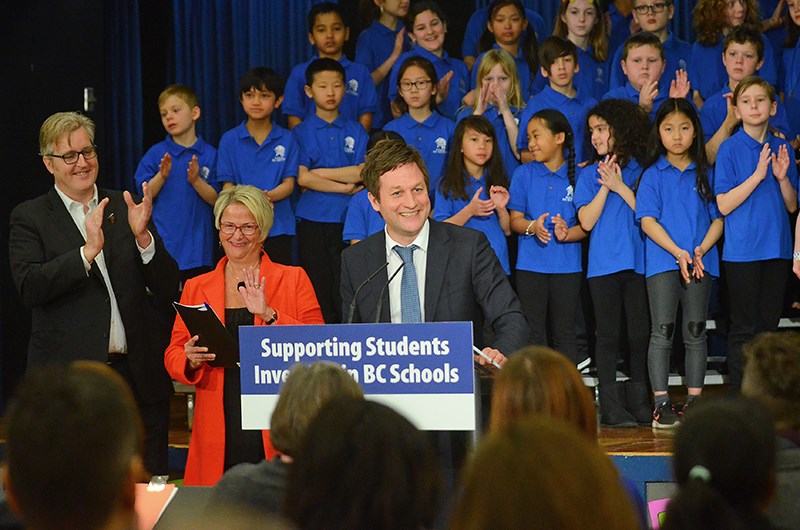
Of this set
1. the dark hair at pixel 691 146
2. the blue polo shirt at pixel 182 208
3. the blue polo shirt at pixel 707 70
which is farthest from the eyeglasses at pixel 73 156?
the blue polo shirt at pixel 707 70

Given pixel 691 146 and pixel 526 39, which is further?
pixel 526 39

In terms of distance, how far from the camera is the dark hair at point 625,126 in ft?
18.8

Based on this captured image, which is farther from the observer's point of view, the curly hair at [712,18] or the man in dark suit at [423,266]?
the curly hair at [712,18]

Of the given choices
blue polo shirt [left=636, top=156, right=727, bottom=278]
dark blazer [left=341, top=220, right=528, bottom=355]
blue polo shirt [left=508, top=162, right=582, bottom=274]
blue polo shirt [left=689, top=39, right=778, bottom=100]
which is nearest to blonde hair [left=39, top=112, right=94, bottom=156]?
dark blazer [left=341, top=220, right=528, bottom=355]

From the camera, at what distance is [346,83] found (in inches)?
269

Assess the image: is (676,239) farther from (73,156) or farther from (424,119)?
(73,156)

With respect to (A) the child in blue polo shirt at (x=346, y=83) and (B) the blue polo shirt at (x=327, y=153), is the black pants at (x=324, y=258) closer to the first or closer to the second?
(B) the blue polo shirt at (x=327, y=153)

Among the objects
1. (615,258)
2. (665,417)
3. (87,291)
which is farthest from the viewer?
(615,258)

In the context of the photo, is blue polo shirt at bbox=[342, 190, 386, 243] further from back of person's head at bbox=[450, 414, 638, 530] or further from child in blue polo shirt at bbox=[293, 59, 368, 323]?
back of person's head at bbox=[450, 414, 638, 530]

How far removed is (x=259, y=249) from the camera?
4148 millimetres

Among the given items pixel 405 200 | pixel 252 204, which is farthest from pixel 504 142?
pixel 405 200

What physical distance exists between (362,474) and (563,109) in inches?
197

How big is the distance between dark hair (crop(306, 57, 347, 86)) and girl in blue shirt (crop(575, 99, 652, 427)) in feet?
5.39

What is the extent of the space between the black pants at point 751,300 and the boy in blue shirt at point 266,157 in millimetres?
2556
